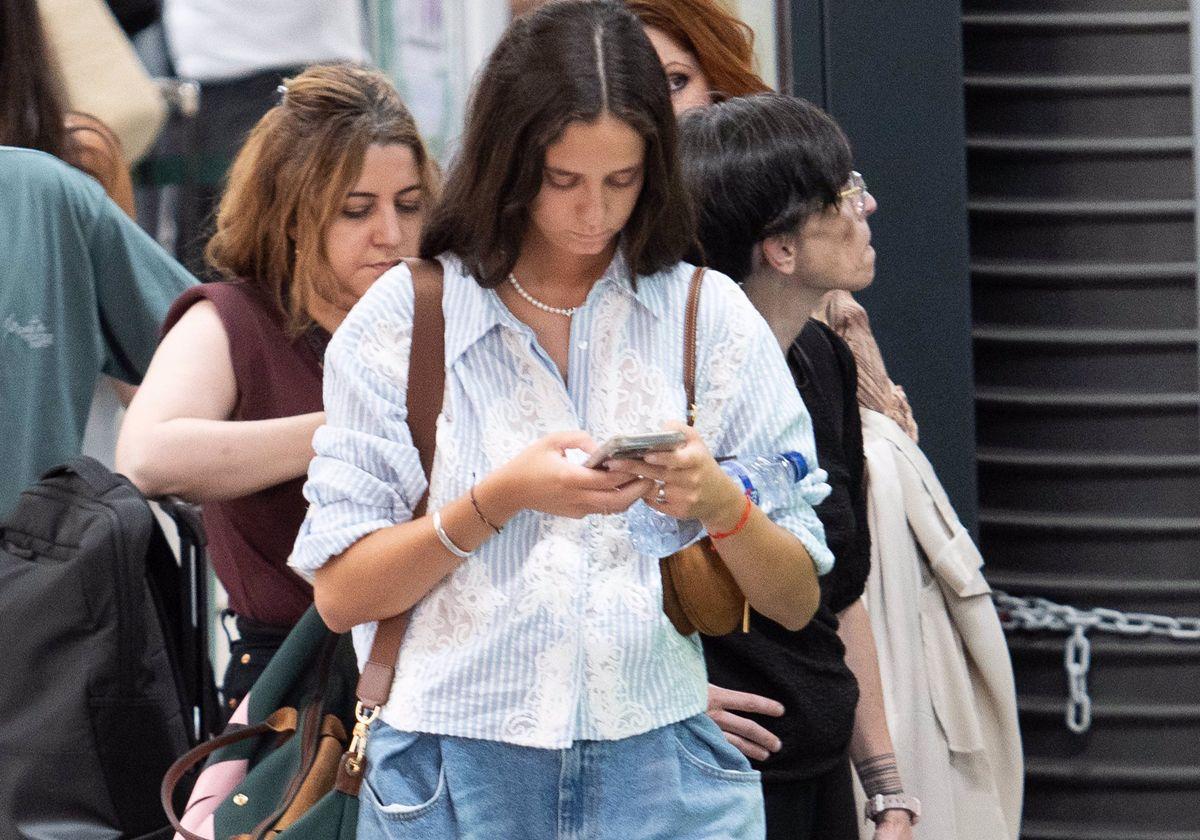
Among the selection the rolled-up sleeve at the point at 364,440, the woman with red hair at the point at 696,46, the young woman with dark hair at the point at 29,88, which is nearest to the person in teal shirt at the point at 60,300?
the young woman with dark hair at the point at 29,88

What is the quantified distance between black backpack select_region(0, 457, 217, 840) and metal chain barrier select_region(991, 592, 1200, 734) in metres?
1.99

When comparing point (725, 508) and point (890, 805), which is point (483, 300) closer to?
point (725, 508)

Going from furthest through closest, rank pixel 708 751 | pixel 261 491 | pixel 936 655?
pixel 936 655, pixel 261 491, pixel 708 751

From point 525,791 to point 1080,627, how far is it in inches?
87.1

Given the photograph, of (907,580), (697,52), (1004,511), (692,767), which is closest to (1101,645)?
(1004,511)

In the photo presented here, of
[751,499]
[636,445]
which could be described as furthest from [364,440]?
[751,499]

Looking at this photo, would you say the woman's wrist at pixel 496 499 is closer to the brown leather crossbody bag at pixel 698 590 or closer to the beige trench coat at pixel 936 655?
the brown leather crossbody bag at pixel 698 590

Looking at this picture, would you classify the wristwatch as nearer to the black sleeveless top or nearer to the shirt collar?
the black sleeveless top

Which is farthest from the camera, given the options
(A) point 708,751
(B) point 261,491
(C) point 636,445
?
(B) point 261,491

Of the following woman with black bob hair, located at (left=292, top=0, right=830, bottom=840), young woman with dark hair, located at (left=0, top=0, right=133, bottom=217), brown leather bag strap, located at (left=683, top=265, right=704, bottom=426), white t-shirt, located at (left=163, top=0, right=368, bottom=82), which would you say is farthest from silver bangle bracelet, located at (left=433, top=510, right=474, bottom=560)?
white t-shirt, located at (left=163, top=0, right=368, bottom=82)

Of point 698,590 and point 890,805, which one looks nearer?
point 698,590

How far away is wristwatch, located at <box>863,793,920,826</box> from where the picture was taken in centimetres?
295

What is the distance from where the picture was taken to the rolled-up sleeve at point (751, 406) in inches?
88.1

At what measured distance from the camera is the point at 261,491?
2.75m
